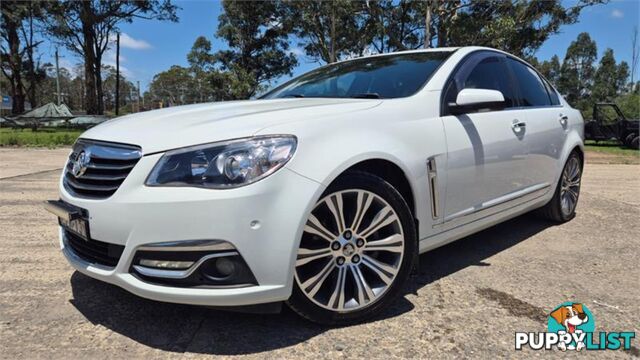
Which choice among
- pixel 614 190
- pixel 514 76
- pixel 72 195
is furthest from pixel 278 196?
pixel 614 190

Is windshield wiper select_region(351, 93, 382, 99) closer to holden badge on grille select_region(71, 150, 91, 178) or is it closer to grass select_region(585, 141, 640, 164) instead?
holden badge on grille select_region(71, 150, 91, 178)

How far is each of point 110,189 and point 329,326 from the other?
1.28m

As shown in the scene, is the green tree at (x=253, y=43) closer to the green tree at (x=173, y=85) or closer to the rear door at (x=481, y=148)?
the rear door at (x=481, y=148)

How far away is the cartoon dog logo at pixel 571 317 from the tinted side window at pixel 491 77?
155cm

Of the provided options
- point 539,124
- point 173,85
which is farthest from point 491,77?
point 173,85

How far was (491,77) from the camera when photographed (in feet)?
12.0

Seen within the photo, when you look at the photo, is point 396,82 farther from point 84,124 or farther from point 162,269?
point 84,124

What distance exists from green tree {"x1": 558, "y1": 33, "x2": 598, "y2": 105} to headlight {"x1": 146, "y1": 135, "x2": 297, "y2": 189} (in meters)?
67.3

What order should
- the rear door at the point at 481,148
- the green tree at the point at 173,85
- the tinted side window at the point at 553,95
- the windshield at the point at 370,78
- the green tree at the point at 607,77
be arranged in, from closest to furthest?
the rear door at the point at 481,148 < the windshield at the point at 370,78 < the tinted side window at the point at 553,95 < the green tree at the point at 607,77 < the green tree at the point at 173,85

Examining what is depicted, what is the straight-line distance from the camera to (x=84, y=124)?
85.0 feet

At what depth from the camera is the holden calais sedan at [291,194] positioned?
6.84 ft

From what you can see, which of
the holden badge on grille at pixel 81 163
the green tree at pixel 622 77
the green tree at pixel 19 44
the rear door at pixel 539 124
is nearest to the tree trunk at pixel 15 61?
the green tree at pixel 19 44

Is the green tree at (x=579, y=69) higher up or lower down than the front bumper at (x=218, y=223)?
higher up

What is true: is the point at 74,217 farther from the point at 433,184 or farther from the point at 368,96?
the point at 433,184
